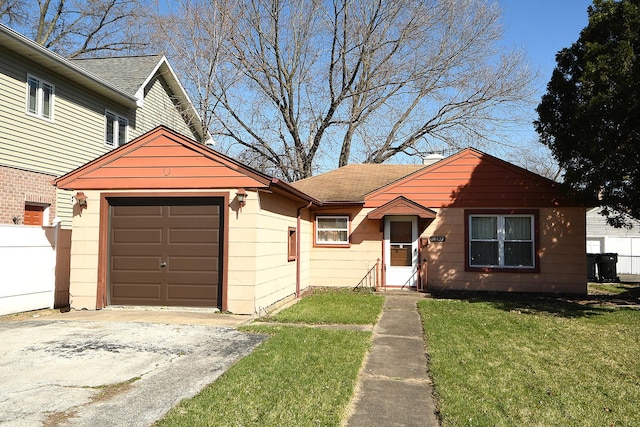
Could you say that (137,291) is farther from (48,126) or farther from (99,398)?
(48,126)

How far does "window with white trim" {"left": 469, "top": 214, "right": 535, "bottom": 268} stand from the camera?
13328 mm

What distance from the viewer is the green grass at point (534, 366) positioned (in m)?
4.49

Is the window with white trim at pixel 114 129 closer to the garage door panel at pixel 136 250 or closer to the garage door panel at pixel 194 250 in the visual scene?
the garage door panel at pixel 136 250

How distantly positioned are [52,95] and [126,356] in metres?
10.9

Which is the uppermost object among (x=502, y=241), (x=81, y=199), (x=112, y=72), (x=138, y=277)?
(x=112, y=72)

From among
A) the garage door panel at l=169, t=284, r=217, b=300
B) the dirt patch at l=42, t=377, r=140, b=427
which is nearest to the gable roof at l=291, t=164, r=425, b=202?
the garage door panel at l=169, t=284, r=217, b=300

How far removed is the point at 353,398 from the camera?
484 cm

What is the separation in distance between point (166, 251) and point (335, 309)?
3.74 m

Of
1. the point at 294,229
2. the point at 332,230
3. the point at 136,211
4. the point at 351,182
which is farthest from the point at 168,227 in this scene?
the point at 351,182

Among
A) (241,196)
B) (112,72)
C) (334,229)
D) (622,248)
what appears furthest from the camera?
(622,248)

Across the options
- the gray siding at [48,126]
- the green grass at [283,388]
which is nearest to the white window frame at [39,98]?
the gray siding at [48,126]

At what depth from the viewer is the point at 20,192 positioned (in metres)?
12.7

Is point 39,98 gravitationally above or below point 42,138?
above

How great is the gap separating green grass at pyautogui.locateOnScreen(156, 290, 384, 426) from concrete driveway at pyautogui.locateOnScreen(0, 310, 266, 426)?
25 cm
